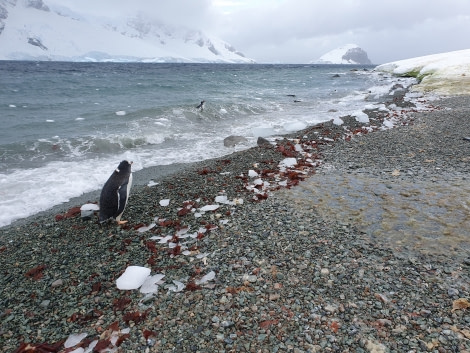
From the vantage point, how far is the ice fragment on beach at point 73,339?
13.5ft

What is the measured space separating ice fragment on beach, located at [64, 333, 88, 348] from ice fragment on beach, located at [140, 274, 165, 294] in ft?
3.29

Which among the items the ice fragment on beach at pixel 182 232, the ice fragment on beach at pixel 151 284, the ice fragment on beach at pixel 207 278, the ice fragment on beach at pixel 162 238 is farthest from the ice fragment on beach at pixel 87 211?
the ice fragment on beach at pixel 207 278

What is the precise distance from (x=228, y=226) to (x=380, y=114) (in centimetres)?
1725

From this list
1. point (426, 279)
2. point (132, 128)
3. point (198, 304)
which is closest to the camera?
point (198, 304)

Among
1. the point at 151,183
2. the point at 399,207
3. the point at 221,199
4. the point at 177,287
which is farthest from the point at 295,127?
Answer: the point at 177,287

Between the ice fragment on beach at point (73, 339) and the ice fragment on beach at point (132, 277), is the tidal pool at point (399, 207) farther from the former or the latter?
the ice fragment on beach at point (73, 339)

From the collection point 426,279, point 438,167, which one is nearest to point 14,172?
point 426,279

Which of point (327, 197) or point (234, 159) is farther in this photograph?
point (234, 159)

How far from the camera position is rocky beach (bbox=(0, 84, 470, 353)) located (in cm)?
400

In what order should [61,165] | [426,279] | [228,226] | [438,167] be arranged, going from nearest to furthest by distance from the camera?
1. [426,279]
2. [228,226]
3. [438,167]
4. [61,165]

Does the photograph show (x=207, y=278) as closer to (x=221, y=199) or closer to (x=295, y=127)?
(x=221, y=199)

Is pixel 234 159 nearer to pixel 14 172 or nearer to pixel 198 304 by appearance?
pixel 198 304

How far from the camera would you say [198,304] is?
14.9 ft

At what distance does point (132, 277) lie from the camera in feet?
16.9
